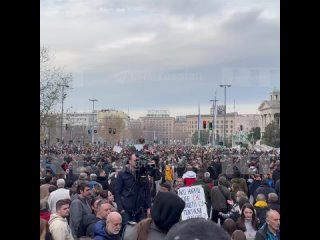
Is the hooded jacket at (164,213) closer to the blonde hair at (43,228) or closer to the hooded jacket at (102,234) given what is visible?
the hooded jacket at (102,234)

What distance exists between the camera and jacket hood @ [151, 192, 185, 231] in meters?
3.69

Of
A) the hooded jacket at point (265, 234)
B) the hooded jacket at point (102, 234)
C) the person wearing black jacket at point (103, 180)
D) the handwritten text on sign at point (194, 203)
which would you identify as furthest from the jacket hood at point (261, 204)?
the person wearing black jacket at point (103, 180)

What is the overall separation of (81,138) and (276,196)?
177 feet

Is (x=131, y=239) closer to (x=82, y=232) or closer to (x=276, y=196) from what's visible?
(x=82, y=232)

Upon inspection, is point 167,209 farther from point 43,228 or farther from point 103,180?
point 103,180

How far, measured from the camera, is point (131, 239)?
4121 mm

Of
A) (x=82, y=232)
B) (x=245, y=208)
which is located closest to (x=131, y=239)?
(x=82, y=232)

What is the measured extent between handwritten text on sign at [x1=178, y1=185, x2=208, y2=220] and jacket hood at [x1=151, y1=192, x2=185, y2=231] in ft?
16.4

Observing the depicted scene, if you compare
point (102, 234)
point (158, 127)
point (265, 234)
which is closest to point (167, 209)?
point (102, 234)

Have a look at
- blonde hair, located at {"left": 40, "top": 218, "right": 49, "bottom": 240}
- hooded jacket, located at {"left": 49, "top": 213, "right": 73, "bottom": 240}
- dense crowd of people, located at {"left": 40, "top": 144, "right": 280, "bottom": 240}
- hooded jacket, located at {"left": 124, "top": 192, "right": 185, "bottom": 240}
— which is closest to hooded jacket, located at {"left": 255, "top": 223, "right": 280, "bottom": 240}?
dense crowd of people, located at {"left": 40, "top": 144, "right": 280, "bottom": 240}

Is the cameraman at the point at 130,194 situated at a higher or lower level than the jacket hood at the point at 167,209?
lower

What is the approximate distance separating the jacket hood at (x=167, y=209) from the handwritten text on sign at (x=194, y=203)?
5000 mm

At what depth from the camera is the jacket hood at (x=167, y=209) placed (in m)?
3.69
